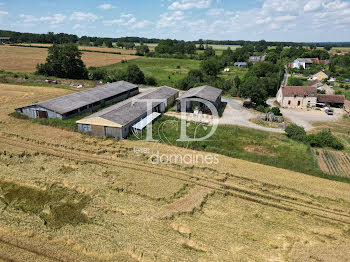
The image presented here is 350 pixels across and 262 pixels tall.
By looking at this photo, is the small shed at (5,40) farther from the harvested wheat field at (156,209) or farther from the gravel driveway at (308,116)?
the gravel driveway at (308,116)

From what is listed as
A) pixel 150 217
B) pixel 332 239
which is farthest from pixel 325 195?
pixel 150 217

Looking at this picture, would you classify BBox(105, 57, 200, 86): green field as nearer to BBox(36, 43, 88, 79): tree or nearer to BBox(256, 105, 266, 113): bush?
BBox(36, 43, 88, 79): tree

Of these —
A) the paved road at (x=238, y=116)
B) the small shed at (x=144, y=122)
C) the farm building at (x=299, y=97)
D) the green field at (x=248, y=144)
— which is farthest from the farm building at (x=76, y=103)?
the farm building at (x=299, y=97)

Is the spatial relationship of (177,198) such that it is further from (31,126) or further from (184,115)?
(31,126)

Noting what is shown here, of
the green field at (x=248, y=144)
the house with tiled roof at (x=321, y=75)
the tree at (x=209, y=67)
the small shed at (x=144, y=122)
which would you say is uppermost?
the tree at (x=209, y=67)

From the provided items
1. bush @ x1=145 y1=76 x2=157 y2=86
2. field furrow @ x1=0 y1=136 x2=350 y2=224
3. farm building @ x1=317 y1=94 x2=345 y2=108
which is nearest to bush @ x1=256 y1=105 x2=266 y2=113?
farm building @ x1=317 y1=94 x2=345 y2=108

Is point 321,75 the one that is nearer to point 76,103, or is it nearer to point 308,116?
point 308,116
